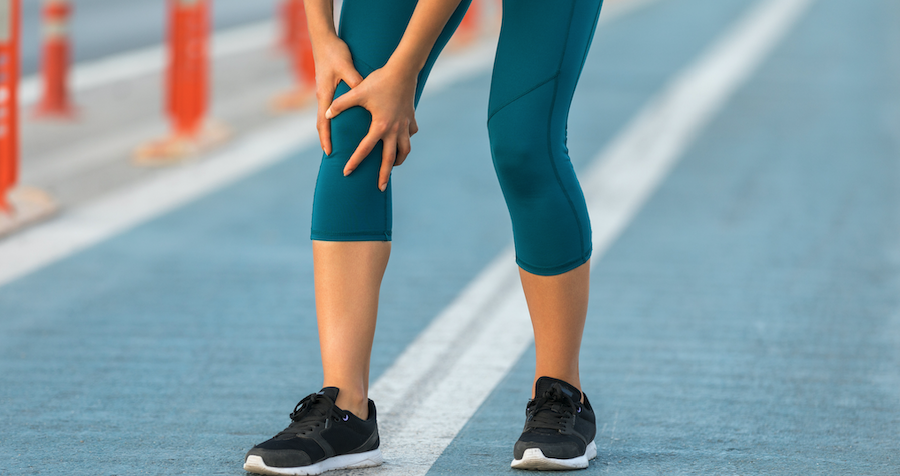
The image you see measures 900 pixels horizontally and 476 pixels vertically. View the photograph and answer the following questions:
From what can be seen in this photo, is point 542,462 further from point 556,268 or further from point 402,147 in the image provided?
point 402,147

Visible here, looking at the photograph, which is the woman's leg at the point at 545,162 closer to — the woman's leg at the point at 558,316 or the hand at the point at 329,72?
the woman's leg at the point at 558,316

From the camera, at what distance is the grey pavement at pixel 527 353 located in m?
2.15

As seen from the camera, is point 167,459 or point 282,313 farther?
point 282,313

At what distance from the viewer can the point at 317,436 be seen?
6.26ft

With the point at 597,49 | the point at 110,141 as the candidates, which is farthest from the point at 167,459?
the point at 597,49

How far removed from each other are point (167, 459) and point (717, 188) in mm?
3538

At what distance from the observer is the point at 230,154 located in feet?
18.4

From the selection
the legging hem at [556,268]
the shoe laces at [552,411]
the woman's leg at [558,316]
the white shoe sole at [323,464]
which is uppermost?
the legging hem at [556,268]

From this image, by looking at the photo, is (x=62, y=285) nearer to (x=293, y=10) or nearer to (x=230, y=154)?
(x=230, y=154)

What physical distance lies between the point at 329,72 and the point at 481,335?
119 centimetres

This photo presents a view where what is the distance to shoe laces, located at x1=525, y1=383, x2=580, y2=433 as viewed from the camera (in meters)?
2.00

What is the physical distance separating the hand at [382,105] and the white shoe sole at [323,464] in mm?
507

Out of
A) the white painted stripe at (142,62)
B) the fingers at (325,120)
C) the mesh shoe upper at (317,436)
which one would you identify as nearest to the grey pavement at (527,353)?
the mesh shoe upper at (317,436)

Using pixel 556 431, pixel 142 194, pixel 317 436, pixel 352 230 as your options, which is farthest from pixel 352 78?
pixel 142 194
